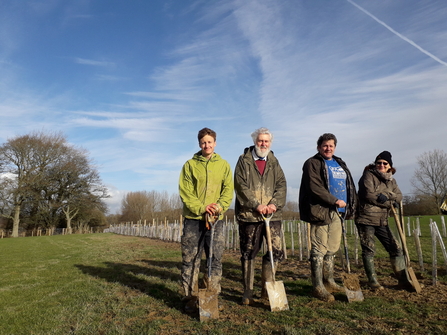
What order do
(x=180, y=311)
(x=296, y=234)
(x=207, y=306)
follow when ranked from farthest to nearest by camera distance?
(x=296, y=234) → (x=180, y=311) → (x=207, y=306)

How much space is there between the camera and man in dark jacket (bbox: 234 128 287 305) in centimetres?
385

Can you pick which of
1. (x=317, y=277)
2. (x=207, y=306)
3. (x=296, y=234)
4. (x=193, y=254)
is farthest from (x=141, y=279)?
(x=296, y=234)

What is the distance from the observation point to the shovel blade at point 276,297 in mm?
3465

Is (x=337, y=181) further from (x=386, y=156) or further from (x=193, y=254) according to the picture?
(x=193, y=254)

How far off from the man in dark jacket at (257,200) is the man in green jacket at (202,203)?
0.67ft

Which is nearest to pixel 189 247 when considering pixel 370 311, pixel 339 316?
pixel 339 316

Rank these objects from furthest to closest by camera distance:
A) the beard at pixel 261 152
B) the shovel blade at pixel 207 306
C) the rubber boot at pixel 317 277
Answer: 1. the beard at pixel 261 152
2. the rubber boot at pixel 317 277
3. the shovel blade at pixel 207 306

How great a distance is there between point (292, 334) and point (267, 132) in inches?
92.6

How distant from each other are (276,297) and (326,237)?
1.07m

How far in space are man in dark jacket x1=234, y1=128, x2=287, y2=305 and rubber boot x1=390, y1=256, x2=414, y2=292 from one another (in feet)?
5.77

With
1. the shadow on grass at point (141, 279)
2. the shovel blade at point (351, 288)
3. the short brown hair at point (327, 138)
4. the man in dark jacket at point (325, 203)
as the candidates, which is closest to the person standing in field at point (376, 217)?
the man in dark jacket at point (325, 203)

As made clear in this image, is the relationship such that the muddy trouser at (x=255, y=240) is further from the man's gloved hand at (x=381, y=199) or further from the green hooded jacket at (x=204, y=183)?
the man's gloved hand at (x=381, y=199)

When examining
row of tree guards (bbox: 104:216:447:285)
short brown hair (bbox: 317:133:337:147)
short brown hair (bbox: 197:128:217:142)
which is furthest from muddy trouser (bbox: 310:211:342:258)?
short brown hair (bbox: 197:128:217:142)

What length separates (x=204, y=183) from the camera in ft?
12.8
